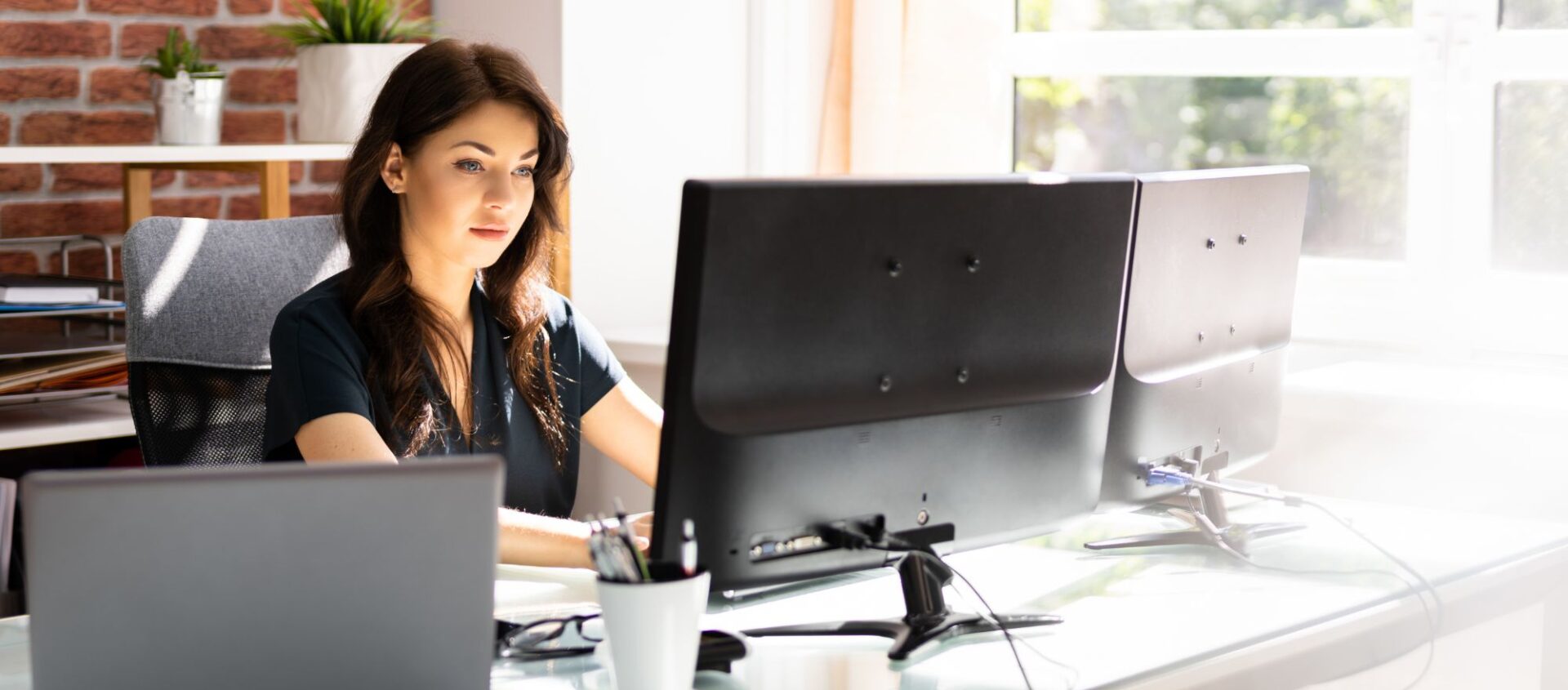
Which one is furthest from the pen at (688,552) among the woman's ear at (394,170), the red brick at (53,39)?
the red brick at (53,39)

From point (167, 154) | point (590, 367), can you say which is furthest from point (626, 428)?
point (167, 154)

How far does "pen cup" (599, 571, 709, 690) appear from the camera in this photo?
111 centimetres

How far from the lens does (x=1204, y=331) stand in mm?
1602

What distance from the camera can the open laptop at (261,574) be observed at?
885mm

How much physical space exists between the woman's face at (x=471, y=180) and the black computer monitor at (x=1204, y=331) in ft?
2.33

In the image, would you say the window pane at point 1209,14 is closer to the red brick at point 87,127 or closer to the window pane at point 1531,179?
the window pane at point 1531,179

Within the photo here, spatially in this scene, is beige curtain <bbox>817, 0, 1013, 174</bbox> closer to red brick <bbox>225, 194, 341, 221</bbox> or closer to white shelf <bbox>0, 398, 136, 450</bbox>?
red brick <bbox>225, 194, 341, 221</bbox>

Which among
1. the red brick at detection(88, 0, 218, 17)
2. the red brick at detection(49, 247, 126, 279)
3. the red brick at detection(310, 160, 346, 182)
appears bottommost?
the red brick at detection(49, 247, 126, 279)

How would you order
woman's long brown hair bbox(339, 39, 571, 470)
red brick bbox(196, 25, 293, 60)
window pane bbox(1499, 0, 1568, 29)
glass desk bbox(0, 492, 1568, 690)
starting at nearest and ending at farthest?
glass desk bbox(0, 492, 1568, 690) → woman's long brown hair bbox(339, 39, 571, 470) → window pane bbox(1499, 0, 1568, 29) → red brick bbox(196, 25, 293, 60)

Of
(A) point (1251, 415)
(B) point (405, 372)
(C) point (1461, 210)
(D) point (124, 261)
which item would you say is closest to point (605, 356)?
(B) point (405, 372)

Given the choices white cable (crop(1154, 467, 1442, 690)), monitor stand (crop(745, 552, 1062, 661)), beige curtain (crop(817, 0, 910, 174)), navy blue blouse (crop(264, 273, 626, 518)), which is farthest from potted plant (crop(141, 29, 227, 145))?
white cable (crop(1154, 467, 1442, 690))

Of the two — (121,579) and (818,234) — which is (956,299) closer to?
(818,234)

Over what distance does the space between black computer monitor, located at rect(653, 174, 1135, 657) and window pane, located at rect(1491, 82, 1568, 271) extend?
1.33m

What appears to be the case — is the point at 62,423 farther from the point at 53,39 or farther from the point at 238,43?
the point at 238,43
